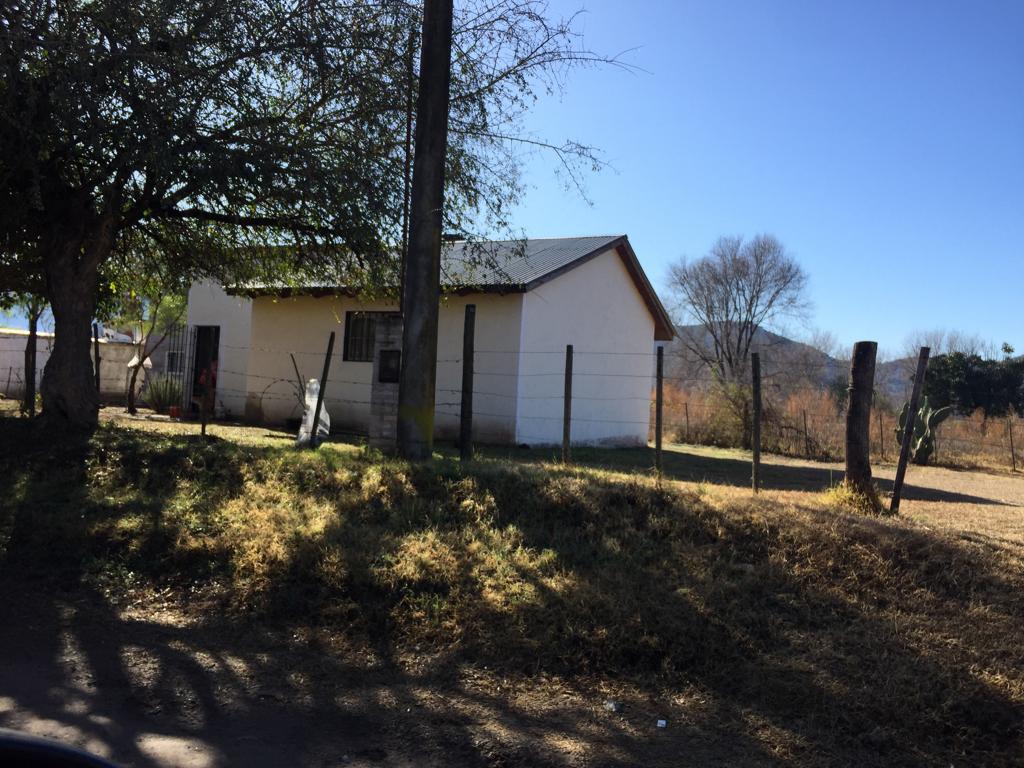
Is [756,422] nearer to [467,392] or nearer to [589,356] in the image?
[467,392]

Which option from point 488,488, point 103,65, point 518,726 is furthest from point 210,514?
point 103,65

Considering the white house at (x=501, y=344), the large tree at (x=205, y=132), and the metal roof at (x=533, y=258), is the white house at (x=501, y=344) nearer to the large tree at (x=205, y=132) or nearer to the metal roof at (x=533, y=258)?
the metal roof at (x=533, y=258)

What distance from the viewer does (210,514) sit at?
24.1 feet

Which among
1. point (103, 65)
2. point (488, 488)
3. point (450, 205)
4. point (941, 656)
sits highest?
point (103, 65)

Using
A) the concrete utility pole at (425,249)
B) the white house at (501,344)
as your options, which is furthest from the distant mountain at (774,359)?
the concrete utility pole at (425,249)

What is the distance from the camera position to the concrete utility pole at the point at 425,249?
348 inches

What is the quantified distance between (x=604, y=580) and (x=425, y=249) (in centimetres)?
446

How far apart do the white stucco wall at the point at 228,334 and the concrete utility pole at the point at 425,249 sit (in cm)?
1233

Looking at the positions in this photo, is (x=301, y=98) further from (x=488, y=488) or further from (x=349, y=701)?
(x=349, y=701)

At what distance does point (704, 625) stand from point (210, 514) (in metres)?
4.47

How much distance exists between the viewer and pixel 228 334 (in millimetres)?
21078

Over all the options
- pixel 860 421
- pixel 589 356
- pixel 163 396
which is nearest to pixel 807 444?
pixel 589 356

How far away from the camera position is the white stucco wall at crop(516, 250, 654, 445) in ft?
56.0

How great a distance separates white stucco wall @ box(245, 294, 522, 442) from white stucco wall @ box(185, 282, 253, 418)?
1.24 feet
